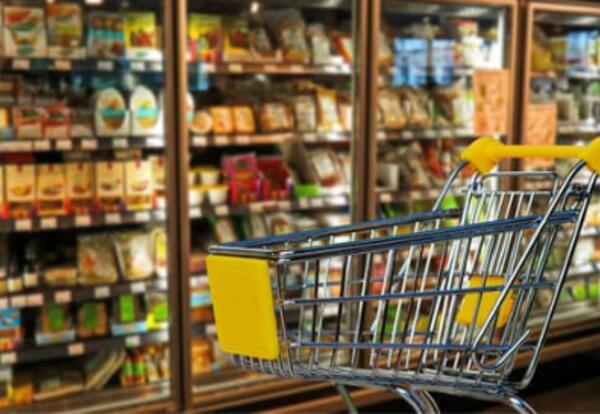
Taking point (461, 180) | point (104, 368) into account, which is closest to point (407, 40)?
point (461, 180)

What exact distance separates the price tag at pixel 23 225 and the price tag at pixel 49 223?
0.14ft

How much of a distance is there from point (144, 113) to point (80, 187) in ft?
1.23

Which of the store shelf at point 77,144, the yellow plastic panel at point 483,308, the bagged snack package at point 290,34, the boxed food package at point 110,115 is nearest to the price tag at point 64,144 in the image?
the store shelf at point 77,144

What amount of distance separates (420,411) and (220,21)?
222 cm

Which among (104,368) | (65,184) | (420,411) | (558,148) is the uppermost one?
(558,148)

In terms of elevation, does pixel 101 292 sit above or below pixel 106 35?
below

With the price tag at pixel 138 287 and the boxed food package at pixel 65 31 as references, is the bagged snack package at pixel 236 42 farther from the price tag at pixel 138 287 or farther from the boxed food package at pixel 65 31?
the price tag at pixel 138 287

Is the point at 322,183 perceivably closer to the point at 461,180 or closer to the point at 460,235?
the point at 461,180

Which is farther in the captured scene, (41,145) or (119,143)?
(119,143)

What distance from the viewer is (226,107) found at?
10.5ft

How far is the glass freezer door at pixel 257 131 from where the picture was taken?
122 inches

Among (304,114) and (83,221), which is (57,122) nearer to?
(83,221)

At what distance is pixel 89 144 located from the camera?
2775 millimetres

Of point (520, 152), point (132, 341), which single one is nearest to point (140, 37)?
point (132, 341)
